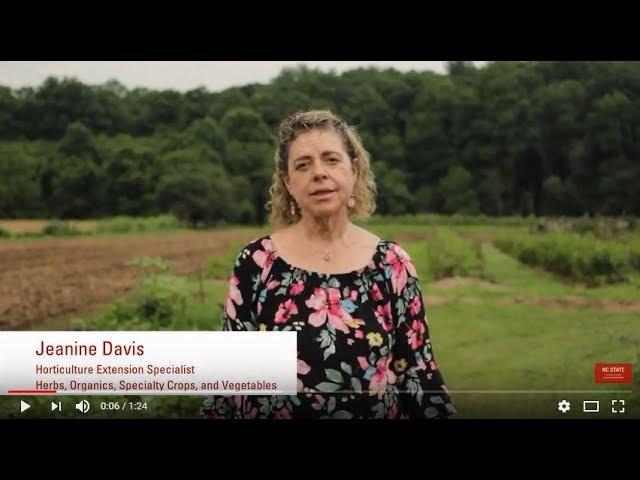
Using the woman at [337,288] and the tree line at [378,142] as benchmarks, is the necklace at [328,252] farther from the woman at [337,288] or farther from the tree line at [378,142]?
the tree line at [378,142]

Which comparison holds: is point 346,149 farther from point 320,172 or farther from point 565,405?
point 565,405

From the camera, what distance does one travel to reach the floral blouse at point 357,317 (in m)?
3.38

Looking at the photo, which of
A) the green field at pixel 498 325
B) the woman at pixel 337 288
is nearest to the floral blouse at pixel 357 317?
the woman at pixel 337 288

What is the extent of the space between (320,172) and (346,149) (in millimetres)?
156

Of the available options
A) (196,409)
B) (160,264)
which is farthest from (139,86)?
(196,409)

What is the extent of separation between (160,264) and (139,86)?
0.89m

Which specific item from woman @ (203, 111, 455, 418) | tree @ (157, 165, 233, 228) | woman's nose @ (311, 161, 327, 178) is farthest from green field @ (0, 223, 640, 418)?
woman's nose @ (311, 161, 327, 178)

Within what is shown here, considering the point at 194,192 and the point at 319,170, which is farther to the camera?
the point at 194,192

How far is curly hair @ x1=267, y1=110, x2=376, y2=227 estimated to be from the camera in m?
3.61

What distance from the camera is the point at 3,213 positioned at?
4.35 m

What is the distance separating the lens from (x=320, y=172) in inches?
139

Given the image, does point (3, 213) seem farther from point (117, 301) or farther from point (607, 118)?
point (607, 118)

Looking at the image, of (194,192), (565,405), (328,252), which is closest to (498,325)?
(565,405)

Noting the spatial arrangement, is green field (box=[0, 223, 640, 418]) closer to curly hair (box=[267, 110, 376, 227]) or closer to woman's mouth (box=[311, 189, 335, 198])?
curly hair (box=[267, 110, 376, 227])
